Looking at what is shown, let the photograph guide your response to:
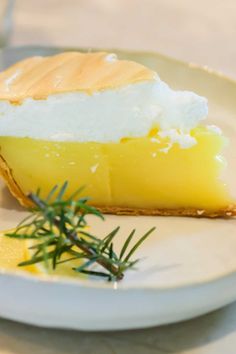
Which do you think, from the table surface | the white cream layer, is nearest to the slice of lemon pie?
the white cream layer

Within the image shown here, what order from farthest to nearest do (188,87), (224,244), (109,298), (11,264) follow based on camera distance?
(188,87)
(224,244)
(11,264)
(109,298)

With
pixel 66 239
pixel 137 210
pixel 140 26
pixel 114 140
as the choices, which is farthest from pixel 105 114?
pixel 140 26

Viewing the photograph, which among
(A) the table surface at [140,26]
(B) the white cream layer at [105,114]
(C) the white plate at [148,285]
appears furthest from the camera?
(A) the table surface at [140,26]

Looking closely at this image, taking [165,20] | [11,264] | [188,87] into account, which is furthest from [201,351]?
[165,20]

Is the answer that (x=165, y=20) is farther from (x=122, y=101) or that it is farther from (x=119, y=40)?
(x=122, y=101)

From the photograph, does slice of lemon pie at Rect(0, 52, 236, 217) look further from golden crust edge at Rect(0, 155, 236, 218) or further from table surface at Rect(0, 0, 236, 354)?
table surface at Rect(0, 0, 236, 354)

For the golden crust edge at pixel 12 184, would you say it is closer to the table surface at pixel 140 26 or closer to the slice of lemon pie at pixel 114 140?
the slice of lemon pie at pixel 114 140

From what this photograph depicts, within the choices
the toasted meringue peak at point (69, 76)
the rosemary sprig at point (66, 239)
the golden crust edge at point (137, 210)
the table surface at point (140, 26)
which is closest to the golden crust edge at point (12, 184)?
the golden crust edge at point (137, 210)
